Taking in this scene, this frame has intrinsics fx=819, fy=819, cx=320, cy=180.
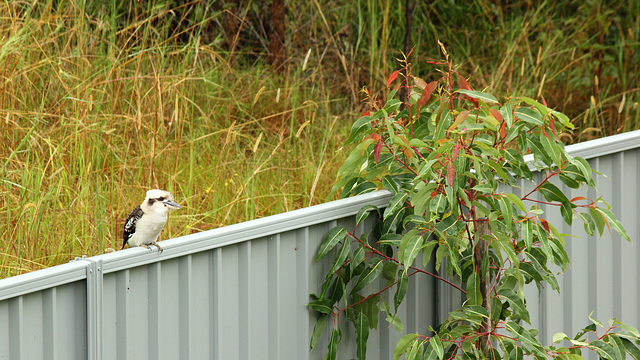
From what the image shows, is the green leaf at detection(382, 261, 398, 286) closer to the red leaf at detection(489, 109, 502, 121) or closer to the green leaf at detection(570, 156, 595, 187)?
the red leaf at detection(489, 109, 502, 121)

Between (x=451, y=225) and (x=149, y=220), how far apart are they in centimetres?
98

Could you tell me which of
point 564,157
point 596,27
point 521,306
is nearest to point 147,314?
point 521,306

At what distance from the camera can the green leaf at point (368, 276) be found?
2.66 m

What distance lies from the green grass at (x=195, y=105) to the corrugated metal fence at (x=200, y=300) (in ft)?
3.73

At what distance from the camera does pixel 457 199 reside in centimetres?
269

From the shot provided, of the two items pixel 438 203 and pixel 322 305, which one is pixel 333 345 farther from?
pixel 438 203

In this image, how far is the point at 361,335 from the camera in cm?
269

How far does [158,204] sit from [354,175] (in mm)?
770

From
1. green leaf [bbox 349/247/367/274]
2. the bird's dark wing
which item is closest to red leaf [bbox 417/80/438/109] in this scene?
green leaf [bbox 349/247/367/274]

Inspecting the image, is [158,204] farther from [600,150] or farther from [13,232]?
[600,150]

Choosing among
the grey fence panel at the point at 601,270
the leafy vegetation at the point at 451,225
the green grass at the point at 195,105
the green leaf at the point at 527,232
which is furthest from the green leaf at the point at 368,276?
the green grass at the point at 195,105

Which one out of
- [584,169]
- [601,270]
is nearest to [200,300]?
[584,169]

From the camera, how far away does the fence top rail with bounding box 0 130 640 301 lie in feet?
6.27

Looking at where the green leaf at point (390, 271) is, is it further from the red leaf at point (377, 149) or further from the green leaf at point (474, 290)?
the red leaf at point (377, 149)
